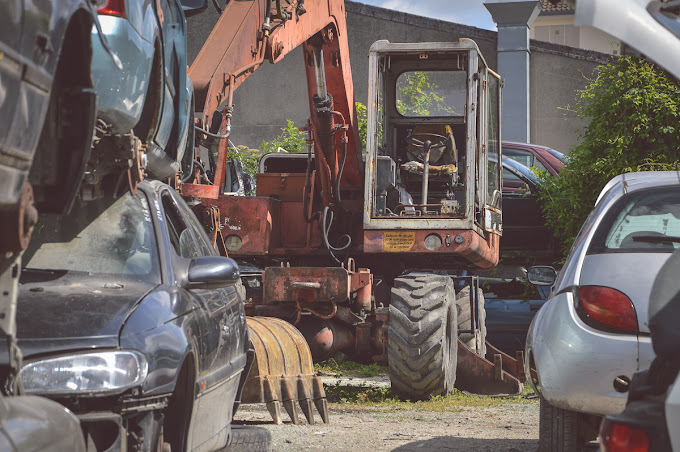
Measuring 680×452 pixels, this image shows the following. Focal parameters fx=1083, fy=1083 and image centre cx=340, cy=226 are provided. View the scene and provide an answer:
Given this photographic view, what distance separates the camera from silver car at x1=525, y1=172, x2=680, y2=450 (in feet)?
15.5

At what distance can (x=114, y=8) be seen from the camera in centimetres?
457

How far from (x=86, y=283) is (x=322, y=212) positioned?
20.6ft

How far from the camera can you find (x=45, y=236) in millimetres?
4844

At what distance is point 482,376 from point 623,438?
8.16 m

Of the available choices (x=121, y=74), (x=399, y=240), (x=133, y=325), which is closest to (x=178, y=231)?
(x=121, y=74)

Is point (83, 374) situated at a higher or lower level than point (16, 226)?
lower

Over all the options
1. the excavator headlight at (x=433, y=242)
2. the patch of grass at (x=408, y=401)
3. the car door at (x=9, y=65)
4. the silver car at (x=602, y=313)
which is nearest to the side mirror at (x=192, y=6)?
the silver car at (x=602, y=313)

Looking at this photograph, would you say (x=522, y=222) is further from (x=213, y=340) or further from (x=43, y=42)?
(x=43, y=42)

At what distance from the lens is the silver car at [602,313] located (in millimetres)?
4711

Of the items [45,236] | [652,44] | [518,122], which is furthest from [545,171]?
[652,44]

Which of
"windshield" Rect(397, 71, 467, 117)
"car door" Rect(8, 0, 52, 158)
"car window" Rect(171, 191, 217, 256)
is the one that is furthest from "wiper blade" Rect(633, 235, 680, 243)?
"windshield" Rect(397, 71, 467, 117)

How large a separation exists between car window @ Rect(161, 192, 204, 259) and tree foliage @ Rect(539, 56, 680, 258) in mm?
8109

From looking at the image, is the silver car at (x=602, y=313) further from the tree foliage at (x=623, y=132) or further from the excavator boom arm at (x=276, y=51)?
the tree foliage at (x=623, y=132)

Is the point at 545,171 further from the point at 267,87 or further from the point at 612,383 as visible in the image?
the point at 267,87
